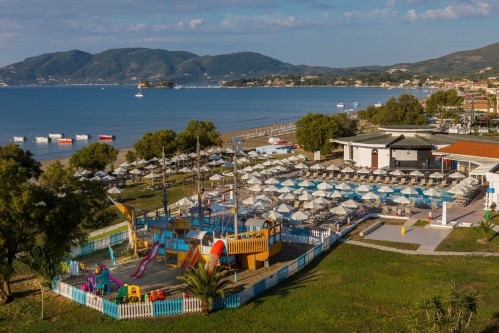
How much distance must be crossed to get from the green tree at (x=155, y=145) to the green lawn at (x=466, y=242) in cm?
3172

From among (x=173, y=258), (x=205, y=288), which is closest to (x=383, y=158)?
(x=173, y=258)

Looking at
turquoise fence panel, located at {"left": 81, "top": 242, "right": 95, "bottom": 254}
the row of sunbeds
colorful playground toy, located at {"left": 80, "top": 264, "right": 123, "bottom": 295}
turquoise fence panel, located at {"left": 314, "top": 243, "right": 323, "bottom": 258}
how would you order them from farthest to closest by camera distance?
the row of sunbeds → turquoise fence panel, located at {"left": 81, "top": 242, "right": 95, "bottom": 254} → turquoise fence panel, located at {"left": 314, "top": 243, "right": 323, "bottom": 258} → colorful playground toy, located at {"left": 80, "top": 264, "right": 123, "bottom": 295}

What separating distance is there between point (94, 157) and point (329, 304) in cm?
3528

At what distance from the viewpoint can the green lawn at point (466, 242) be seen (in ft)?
76.9

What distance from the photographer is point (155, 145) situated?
51.7 m

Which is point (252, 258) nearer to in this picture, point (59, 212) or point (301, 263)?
point (301, 263)

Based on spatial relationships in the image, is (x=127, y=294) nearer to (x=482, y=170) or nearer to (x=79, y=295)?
(x=79, y=295)

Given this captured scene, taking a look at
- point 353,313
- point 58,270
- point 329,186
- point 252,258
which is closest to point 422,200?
point 329,186

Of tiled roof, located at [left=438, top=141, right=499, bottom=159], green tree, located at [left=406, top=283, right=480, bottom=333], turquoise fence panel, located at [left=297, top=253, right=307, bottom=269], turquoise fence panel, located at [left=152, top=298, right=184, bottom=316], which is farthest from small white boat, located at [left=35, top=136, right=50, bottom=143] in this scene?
green tree, located at [left=406, top=283, right=480, bottom=333]

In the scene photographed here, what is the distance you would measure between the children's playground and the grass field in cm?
142

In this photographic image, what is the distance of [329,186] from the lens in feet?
115

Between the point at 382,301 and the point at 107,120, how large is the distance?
409 ft

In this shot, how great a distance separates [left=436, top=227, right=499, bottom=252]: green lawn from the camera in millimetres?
23438

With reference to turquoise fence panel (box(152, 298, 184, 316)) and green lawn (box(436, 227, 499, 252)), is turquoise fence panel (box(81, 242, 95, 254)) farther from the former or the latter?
green lawn (box(436, 227, 499, 252))
